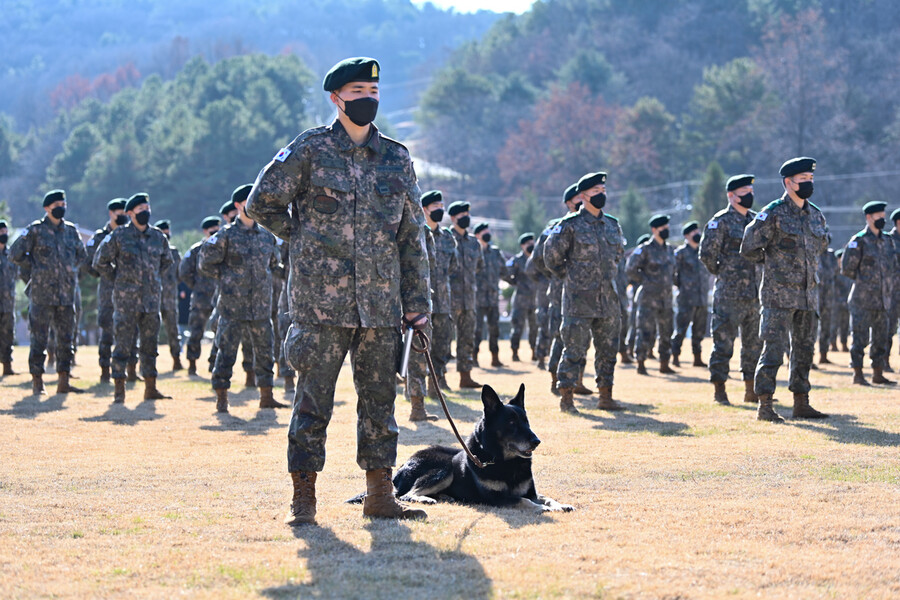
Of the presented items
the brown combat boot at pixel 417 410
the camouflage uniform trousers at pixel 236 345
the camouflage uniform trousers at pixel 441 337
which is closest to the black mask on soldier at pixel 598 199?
the camouflage uniform trousers at pixel 441 337

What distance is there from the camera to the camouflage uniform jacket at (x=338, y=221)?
6.02 m

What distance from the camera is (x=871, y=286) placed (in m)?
14.6

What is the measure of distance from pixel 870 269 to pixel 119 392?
984 cm

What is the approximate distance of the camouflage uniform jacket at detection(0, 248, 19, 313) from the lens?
16.5m

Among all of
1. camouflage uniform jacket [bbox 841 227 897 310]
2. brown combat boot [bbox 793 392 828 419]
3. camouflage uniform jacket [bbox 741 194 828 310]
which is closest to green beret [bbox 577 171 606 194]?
camouflage uniform jacket [bbox 741 194 828 310]

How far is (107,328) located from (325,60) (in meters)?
181

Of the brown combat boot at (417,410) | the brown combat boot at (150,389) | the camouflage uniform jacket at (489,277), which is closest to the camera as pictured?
the brown combat boot at (417,410)

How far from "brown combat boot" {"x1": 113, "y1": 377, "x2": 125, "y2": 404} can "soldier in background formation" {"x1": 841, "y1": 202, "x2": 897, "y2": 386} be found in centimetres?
955

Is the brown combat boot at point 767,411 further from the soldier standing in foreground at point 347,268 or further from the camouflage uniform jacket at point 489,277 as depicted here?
the camouflage uniform jacket at point 489,277

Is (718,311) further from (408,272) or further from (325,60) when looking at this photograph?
(325,60)

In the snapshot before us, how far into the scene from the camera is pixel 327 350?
6.08 metres

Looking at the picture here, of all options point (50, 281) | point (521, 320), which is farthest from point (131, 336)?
point (521, 320)

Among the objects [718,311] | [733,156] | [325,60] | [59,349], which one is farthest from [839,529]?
[325,60]

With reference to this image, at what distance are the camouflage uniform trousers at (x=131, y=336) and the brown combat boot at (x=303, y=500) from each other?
7.69 metres
